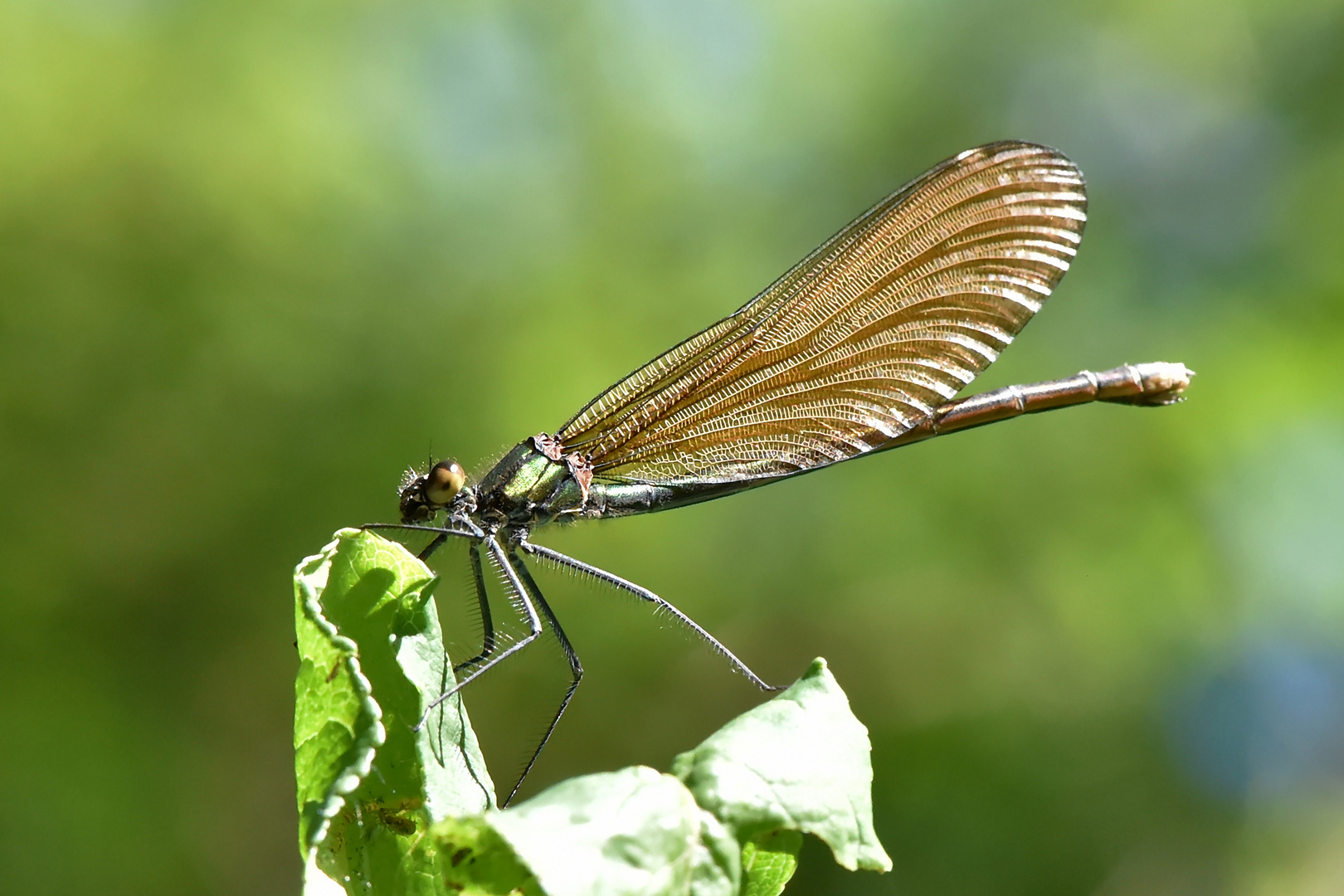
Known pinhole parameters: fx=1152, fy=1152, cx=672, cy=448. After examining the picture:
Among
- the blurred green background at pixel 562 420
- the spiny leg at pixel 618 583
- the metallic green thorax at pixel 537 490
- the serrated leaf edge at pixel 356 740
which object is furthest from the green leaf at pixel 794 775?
the blurred green background at pixel 562 420

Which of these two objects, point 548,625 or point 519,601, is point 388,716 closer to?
point 519,601

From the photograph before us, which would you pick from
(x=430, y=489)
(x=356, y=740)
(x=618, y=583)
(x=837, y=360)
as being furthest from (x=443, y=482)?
(x=356, y=740)

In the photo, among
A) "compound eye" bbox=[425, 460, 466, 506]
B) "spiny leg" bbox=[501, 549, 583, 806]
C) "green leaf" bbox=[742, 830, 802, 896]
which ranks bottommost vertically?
"green leaf" bbox=[742, 830, 802, 896]

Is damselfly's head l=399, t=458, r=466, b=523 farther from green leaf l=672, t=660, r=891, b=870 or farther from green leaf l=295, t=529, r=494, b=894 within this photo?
green leaf l=672, t=660, r=891, b=870

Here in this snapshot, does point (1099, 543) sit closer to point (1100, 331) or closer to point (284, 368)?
point (1100, 331)

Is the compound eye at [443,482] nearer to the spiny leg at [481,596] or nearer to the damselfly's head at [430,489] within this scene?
the damselfly's head at [430,489]

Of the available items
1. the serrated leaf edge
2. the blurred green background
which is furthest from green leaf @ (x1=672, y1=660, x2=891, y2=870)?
the blurred green background
